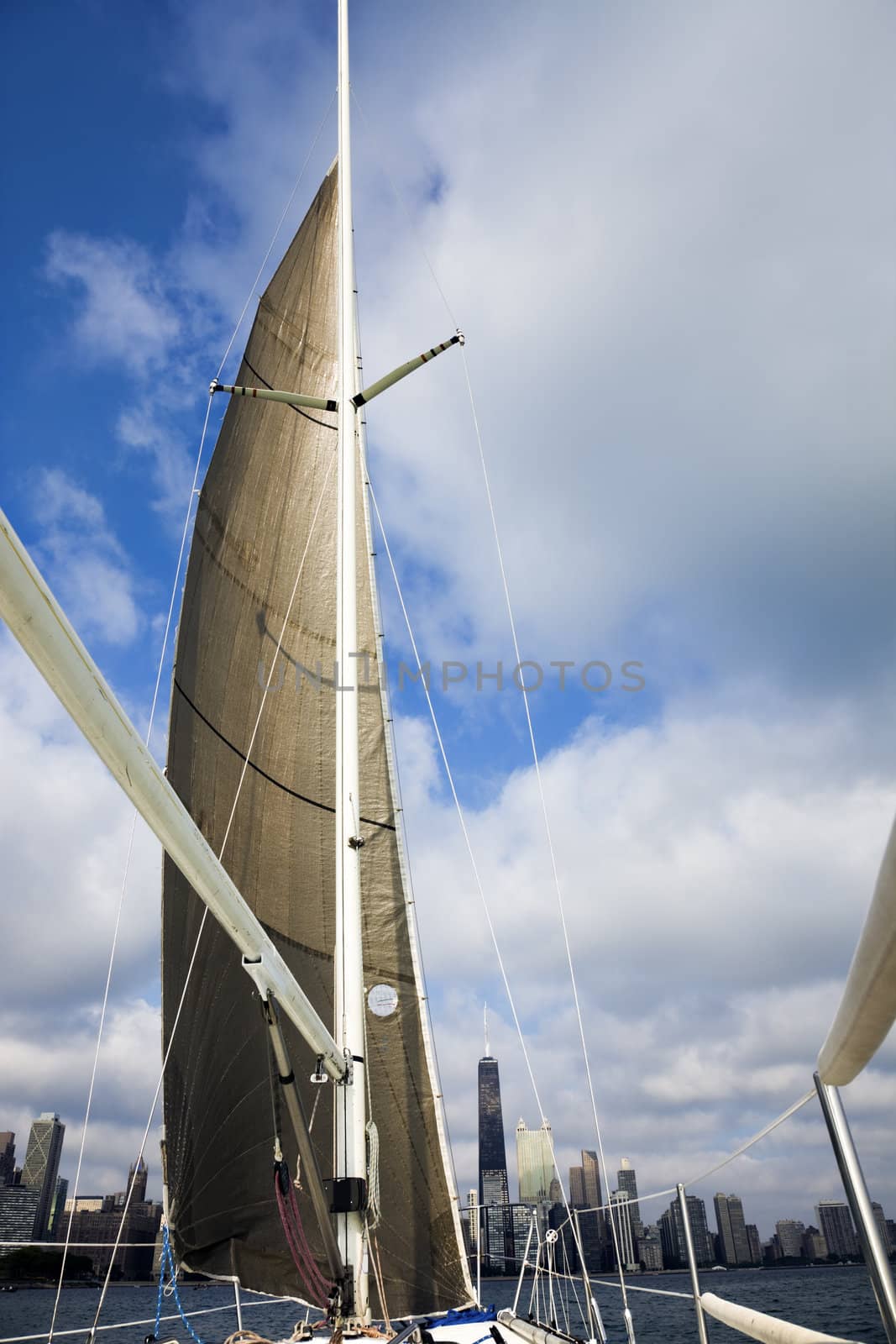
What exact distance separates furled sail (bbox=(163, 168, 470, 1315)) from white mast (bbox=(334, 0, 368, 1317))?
1.14 meters

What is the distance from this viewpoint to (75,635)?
168cm

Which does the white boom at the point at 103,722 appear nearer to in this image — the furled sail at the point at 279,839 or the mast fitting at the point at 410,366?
the furled sail at the point at 279,839

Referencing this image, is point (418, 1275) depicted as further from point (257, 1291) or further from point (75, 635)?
point (75, 635)

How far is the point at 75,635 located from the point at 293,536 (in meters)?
6.56

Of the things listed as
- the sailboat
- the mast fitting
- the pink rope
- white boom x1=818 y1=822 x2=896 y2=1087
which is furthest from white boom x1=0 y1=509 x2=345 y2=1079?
the mast fitting

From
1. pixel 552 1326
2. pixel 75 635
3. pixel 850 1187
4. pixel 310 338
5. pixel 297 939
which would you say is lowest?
pixel 552 1326

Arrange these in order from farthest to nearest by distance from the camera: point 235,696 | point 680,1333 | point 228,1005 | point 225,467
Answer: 1. point 680,1333
2. point 225,467
3. point 235,696
4. point 228,1005

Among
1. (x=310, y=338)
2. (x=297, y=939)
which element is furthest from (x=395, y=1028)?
(x=310, y=338)

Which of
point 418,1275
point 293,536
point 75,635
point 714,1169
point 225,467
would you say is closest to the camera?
point 75,635

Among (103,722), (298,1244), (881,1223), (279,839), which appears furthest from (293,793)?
(881,1223)

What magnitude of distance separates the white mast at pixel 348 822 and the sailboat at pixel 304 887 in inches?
0.6

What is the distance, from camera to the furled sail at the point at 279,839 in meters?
6.09

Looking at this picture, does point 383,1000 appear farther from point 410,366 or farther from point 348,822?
point 410,366

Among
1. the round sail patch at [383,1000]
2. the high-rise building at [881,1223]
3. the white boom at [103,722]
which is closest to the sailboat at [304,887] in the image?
the round sail patch at [383,1000]
